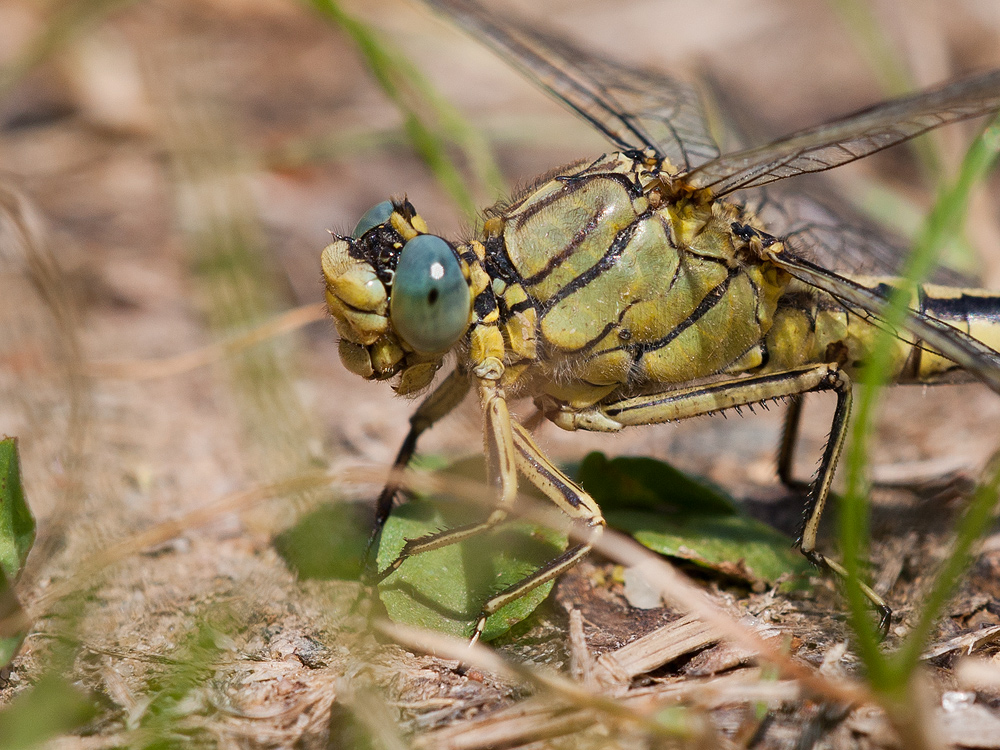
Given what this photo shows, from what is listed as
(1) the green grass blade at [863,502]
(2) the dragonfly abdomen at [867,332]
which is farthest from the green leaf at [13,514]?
(2) the dragonfly abdomen at [867,332]

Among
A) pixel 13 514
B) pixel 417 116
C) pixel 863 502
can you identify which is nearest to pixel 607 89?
pixel 417 116

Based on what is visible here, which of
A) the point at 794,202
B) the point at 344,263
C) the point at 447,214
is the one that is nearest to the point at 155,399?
the point at 344,263

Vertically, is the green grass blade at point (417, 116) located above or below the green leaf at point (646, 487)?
above

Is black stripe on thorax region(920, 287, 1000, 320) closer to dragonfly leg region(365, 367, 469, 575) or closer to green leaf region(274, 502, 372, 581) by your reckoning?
dragonfly leg region(365, 367, 469, 575)

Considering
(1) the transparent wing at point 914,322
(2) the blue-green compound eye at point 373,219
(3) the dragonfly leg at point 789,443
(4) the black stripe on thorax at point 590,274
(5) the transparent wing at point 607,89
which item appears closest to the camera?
(1) the transparent wing at point 914,322

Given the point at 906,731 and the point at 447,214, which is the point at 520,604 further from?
the point at 447,214

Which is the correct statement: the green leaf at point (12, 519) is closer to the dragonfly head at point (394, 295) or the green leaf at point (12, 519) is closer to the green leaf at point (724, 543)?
the dragonfly head at point (394, 295)

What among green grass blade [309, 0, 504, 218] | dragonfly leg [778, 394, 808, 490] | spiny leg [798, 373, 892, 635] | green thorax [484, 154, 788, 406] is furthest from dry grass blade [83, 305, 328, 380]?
spiny leg [798, 373, 892, 635]
